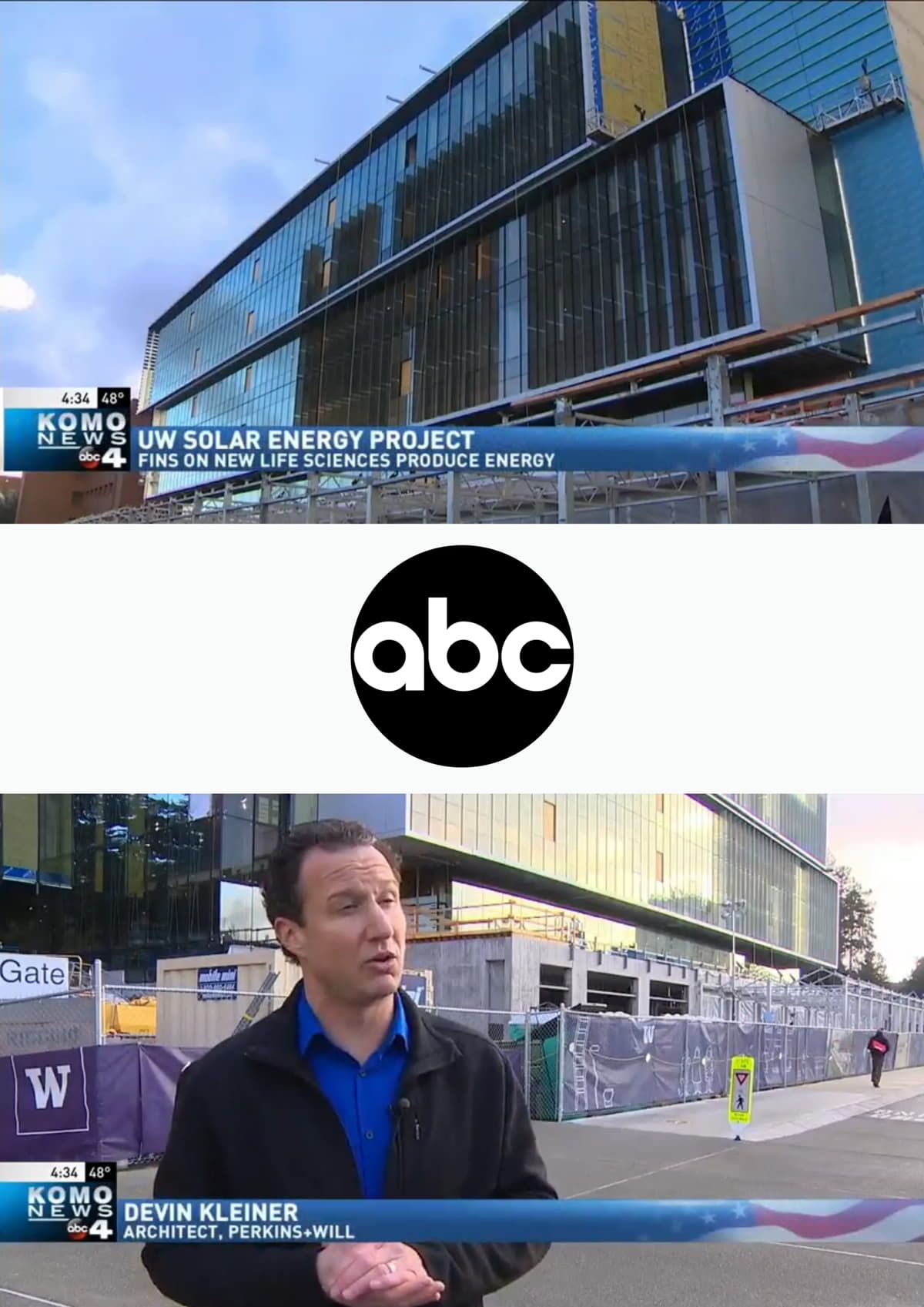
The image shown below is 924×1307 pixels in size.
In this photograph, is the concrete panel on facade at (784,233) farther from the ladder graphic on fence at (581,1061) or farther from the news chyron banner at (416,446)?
the ladder graphic on fence at (581,1061)

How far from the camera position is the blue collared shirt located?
1.56 metres

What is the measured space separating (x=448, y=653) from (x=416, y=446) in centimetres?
37

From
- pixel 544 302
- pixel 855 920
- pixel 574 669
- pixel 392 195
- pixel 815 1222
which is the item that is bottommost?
pixel 815 1222

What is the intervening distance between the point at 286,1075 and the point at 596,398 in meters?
2.15

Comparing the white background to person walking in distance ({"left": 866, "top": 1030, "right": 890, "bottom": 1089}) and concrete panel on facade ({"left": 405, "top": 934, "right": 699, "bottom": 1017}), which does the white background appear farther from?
person walking in distance ({"left": 866, "top": 1030, "right": 890, "bottom": 1089})

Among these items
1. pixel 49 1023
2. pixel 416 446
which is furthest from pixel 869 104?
pixel 49 1023

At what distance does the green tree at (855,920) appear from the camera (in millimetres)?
1775

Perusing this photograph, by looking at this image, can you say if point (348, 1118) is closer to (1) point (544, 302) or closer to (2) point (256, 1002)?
(2) point (256, 1002)

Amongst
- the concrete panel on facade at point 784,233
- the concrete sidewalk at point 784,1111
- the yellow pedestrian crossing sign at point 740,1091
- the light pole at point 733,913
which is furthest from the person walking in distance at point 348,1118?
Answer: the concrete panel on facade at point 784,233

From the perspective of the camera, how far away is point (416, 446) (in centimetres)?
181

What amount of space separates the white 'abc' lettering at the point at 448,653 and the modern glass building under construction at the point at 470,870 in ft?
0.64

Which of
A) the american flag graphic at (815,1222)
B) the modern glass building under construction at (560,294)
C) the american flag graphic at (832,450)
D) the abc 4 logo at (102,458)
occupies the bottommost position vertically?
the american flag graphic at (815,1222)

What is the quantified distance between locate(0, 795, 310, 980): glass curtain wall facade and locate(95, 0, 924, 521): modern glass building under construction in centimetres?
55

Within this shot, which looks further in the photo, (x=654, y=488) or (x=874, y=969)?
(x=654, y=488)
